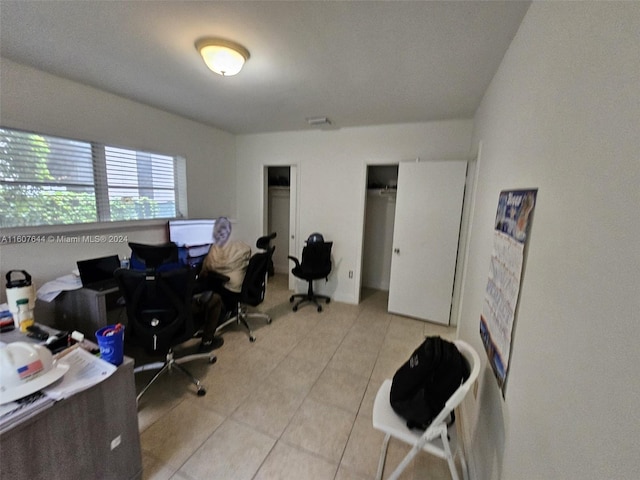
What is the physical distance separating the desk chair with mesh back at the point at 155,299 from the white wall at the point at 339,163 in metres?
2.37

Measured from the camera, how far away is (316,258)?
3.53m

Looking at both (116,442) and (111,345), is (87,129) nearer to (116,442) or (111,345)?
(111,345)

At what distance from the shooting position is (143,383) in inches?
82.7

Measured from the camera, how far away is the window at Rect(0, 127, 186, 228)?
2068mm

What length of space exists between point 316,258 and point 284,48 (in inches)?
94.6

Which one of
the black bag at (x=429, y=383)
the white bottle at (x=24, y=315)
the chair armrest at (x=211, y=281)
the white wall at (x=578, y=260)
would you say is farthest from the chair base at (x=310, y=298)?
the white wall at (x=578, y=260)

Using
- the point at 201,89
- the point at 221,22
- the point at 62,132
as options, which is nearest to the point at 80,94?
the point at 62,132

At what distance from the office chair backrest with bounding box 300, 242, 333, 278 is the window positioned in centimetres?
193

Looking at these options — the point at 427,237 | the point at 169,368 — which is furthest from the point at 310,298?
the point at 169,368

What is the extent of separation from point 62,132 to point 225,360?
257 cm

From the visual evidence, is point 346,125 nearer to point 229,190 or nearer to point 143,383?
point 229,190

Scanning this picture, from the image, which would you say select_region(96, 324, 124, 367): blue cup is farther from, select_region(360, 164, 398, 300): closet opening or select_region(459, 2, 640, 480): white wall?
select_region(360, 164, 398, 300): closet opening

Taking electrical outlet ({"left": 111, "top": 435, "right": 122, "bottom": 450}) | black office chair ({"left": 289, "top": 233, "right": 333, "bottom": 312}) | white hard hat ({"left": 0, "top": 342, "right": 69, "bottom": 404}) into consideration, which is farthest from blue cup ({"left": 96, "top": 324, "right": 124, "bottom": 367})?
black office chair ({"left": 289, "top": 233, "right": 333, "bottom": 312})

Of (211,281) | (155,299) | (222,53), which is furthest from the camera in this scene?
(211,281)
